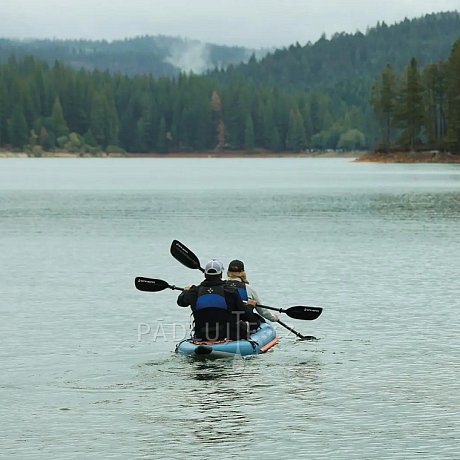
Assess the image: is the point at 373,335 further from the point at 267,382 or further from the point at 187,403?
the point at 187,403

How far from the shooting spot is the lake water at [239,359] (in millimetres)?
20391

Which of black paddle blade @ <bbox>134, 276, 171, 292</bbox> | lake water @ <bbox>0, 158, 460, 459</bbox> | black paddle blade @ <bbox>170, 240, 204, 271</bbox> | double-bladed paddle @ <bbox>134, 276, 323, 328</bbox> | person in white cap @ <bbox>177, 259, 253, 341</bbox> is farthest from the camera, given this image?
black paddle blade @ <bbox>170, 240, 204, 271</bbox>

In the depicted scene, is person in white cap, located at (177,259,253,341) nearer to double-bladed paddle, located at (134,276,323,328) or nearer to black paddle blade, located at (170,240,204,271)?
double-bladed paddle, located at (134,276,323,328)

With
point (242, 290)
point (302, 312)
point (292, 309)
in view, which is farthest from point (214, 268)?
point (302, 312)

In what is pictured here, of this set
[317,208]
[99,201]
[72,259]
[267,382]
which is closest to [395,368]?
[267,382]

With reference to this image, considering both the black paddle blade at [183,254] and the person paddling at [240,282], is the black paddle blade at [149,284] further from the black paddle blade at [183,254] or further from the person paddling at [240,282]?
the person paddling at [240,282]

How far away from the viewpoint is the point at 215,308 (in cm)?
2559

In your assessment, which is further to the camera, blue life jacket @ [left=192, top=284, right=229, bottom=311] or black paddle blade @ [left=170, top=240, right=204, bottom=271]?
black paddle blade @ [left=170, top=240, right=204, bottom=271]

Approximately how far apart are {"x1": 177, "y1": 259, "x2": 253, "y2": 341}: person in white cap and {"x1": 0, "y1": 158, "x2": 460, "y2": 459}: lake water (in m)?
0.68

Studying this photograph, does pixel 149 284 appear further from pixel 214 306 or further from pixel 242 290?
pixel 214 306

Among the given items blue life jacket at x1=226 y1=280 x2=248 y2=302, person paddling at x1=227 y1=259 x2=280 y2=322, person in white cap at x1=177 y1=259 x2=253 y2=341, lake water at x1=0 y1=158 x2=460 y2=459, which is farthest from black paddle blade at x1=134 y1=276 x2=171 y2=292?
person in white cap at x1=177 y1=259 x2=253 y2=341

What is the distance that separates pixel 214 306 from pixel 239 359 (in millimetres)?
1456

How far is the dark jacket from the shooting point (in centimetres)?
2564

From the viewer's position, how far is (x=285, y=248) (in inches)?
2217
